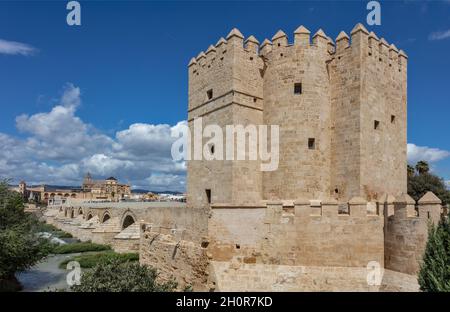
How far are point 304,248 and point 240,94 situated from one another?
7.19m

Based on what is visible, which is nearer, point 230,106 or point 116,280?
point 116,280

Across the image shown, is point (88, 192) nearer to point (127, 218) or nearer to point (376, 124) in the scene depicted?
point (127, 218)

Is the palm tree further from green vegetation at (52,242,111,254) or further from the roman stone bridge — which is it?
green vegetation at (52,242,111,254)

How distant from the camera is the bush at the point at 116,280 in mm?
7560

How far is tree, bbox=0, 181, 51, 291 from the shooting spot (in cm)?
1187

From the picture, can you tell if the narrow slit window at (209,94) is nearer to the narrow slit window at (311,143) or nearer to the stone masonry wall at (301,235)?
the narrow slit window at (311,143)

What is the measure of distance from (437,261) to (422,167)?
21626mm

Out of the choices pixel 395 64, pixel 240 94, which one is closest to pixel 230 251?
pixel 240 94

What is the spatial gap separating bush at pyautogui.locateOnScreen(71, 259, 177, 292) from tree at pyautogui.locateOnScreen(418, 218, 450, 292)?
6014mm

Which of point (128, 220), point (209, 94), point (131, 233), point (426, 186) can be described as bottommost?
point (131, 233)

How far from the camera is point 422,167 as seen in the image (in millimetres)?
24828

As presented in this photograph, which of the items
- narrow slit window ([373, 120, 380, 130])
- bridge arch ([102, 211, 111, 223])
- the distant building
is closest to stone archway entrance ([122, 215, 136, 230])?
bridge arch ([102, 211, 111, 223])

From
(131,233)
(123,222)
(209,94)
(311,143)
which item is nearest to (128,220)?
(123,222)

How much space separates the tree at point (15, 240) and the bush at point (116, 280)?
221 inches
